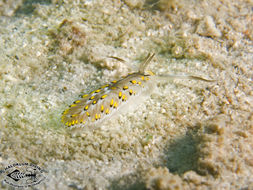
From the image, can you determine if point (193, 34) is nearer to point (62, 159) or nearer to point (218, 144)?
point (218, 144)

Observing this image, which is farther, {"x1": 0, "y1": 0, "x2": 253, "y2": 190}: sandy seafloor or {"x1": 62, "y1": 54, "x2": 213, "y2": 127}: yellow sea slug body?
{"x1": 62, "y1": 54, "x2": 213, "y2": 127}: yellow sea slug body

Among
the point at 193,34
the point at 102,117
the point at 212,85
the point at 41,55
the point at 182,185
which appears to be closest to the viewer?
the point at 182,185

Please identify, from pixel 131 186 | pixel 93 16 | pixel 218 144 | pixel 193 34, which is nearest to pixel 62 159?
pixel 131 186

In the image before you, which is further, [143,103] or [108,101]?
[143,103]

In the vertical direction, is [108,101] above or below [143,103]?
above
